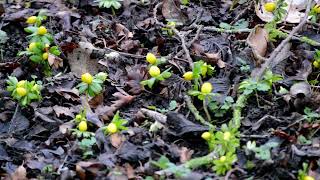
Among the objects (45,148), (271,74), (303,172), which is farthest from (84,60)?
(303,172)

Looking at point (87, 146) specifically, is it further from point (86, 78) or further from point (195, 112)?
point (195, 112)

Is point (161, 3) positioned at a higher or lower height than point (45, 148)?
higher

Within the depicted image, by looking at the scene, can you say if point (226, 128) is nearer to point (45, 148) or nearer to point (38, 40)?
point (45, 148)

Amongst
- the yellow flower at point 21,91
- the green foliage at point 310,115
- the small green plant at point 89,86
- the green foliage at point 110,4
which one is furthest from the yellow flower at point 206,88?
the green foliage at point 110,4

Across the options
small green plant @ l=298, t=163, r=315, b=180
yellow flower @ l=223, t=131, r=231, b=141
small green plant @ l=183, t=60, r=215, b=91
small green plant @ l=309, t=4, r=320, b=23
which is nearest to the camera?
small green plant @ l=298, t=163, r=315, b=180

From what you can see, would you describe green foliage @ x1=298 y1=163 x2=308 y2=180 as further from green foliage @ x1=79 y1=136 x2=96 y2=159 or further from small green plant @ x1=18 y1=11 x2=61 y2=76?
small green plant @ x1=18 y1=11 x2=61 y2=76

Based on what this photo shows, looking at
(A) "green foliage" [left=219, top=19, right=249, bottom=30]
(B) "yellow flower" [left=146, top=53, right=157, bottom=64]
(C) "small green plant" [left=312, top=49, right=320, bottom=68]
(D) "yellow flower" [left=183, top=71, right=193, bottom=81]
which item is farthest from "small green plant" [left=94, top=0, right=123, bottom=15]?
(C) "small green plant" [left=312, top=49, right=320, bottom=68]

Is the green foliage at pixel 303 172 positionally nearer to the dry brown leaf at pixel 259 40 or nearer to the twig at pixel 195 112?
the twig at pixel 195 112
